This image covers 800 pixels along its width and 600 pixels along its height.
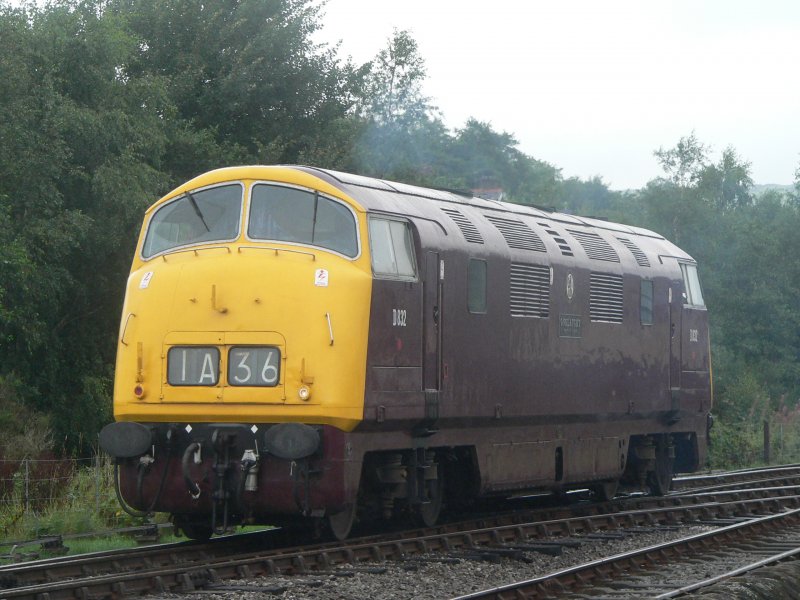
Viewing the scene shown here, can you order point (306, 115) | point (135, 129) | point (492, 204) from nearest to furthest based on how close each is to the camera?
point (492, 204)
point (135, 129)
point (306, 115)

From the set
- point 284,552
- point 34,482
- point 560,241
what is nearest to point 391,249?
point 284,552

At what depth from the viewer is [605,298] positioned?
629 inches

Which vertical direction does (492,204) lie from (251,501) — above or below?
above

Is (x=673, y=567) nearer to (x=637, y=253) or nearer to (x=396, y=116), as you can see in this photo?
(x=637, y=253)

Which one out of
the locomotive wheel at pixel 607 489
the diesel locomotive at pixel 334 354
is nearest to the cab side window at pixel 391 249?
the diesel locomotive at pixel 334 354

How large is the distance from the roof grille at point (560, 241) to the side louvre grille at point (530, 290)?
66cm

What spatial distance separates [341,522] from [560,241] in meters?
5.12

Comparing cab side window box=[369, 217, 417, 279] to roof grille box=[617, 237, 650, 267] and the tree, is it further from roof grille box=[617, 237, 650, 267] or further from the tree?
the tree

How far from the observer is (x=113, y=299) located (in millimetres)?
25688

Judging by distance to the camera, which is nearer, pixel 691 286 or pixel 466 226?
pixel 466 226

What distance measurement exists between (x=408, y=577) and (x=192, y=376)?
270 centimetres

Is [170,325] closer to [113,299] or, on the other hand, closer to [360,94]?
[113,299]

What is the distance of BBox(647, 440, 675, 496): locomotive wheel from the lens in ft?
58.5

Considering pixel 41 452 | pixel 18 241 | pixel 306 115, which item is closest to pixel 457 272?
pixel 41 452
